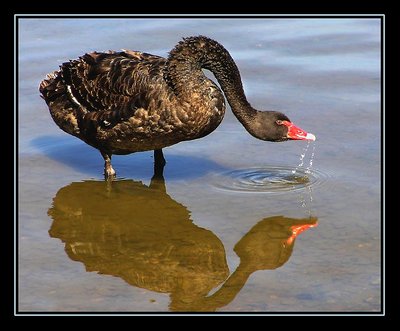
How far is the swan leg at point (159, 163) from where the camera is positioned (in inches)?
397

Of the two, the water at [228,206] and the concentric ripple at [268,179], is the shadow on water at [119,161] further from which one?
the concentric ripple at [268,179]

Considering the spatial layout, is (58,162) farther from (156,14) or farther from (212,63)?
(156,14)

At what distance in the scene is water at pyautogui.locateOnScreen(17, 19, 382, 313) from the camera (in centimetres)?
733

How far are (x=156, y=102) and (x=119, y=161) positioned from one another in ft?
5.24

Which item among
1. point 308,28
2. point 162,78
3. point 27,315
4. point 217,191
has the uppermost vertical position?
point 308,28

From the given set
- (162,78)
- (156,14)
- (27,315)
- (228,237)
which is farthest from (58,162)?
(156,14)

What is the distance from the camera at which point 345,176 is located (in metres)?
9.67

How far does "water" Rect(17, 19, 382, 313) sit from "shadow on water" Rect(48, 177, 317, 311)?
2 cm

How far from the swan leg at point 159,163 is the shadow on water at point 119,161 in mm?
64

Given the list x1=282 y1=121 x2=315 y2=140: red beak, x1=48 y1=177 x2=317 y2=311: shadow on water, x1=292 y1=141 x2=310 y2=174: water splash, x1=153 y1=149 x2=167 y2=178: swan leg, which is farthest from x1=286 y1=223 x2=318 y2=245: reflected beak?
x1=153 y1=149 x2=167 y2=178: swan leg

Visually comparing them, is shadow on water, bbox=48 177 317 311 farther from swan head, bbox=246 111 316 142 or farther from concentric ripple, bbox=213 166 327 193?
swan head, bbox=246 111 316 142

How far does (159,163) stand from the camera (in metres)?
10.1

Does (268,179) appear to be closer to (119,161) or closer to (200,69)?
(200,69)

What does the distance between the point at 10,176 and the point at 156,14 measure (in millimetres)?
5909
